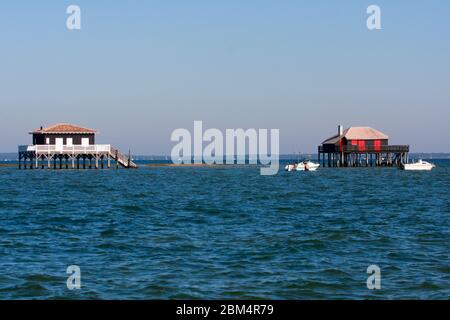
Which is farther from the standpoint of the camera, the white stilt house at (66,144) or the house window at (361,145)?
the house window at (361,145)

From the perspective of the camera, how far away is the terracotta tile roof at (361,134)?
344 feet

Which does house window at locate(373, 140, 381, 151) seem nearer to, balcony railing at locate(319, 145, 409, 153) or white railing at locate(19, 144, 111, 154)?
balcony railing at locate(319, 145, 409, 153)

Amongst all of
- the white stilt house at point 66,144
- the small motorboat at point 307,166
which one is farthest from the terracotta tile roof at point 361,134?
the white stilt house at point 66,144

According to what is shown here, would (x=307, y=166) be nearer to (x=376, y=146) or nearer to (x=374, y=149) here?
(x=374, y=149)

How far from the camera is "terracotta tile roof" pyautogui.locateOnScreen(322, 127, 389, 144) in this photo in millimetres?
104938

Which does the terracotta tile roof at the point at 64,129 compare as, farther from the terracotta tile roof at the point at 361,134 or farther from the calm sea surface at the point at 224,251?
the calm sea surface at the point at 224,251

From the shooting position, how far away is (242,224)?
2769cm

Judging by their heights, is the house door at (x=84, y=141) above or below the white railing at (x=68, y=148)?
above

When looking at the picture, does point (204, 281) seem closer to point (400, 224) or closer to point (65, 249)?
point (65, 249)

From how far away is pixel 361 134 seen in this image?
346ft

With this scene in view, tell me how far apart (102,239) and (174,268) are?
20.6ft

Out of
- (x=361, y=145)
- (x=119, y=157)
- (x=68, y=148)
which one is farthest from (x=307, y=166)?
(x=68, y=148)

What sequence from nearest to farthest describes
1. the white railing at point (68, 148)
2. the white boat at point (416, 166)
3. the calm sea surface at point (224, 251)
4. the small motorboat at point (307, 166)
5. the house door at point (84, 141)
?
1. the calm sea surface at point (224, 251)
2. the white railing at point (68, 148)
3. the house door at point (84, 141)
4. the small motorboat at point (307, 166)
5. the white boat at point (416, 166)
